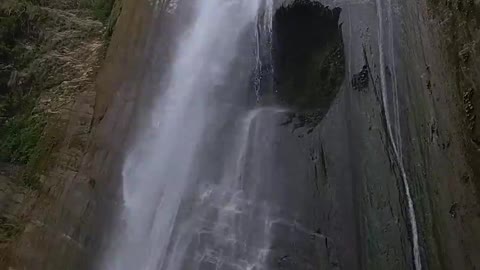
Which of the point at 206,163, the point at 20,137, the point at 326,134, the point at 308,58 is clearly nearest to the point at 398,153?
the point at 326,134

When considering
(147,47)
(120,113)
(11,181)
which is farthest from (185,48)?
(11,181)

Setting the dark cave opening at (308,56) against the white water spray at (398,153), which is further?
the dark cave opening at (308,56)

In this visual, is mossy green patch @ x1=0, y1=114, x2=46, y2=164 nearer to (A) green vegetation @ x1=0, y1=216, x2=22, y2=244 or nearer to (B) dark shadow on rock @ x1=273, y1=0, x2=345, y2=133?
(A) green vegetation @ x1=0, y1=216, x2=22, y2=244

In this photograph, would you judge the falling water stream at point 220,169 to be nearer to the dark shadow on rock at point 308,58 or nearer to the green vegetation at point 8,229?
the dark shadow on rock at point 308,58

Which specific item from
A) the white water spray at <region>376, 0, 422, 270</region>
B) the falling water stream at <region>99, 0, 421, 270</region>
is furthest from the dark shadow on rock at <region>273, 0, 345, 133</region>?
the white water spray at <region>376, 0, 422, 270</region>

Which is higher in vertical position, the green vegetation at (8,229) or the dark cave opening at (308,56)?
the dark cave opening at (308,56)

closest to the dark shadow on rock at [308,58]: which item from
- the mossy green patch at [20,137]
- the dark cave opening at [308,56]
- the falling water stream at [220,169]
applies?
the dark cave opening at [308,56]

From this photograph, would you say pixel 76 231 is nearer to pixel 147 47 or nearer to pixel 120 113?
pixel 120 113

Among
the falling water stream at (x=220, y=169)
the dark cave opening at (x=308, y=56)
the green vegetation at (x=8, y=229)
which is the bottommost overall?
the green vegetation at (x=8, y=229)

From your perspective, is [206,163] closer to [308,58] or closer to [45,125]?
[308,58]
